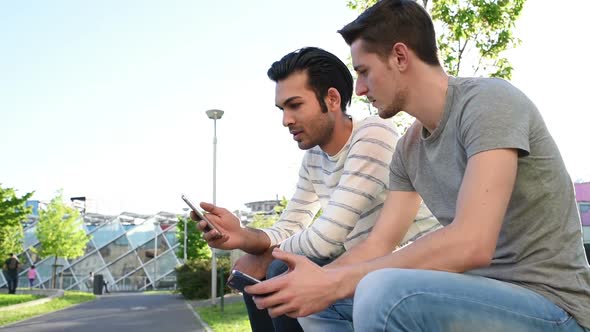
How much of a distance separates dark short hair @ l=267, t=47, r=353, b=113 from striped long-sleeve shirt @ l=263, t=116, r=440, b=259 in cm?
22

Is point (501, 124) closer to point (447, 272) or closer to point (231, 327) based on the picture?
point (447, 272)

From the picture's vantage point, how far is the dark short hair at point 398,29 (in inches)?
79.3

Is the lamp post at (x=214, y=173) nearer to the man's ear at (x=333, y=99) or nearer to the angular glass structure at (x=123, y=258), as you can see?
the man's ear at (x=333, y=99)

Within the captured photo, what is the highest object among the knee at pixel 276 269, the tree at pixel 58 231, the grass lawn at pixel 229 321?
the knee at pixel 276 269

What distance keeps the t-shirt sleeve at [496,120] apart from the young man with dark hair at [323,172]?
97cm

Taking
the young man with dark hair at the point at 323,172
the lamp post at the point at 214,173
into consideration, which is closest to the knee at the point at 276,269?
the young man with dark hair at the point at 323,172

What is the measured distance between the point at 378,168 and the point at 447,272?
3.99ft

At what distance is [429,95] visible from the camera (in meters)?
1.98

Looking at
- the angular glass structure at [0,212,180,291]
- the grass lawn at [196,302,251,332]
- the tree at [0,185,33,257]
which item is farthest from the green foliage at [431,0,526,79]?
the angular glass structure at [0,212,180,291]

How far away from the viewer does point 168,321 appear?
13.4m

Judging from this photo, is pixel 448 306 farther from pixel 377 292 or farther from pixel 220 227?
pixel 220 227

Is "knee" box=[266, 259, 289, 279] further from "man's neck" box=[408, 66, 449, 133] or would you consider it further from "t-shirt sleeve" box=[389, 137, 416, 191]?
"man's neck" box=[408, 66, 449, 133]

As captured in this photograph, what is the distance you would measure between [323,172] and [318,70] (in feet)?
1.85

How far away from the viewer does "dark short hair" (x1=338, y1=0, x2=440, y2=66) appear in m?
2.01
